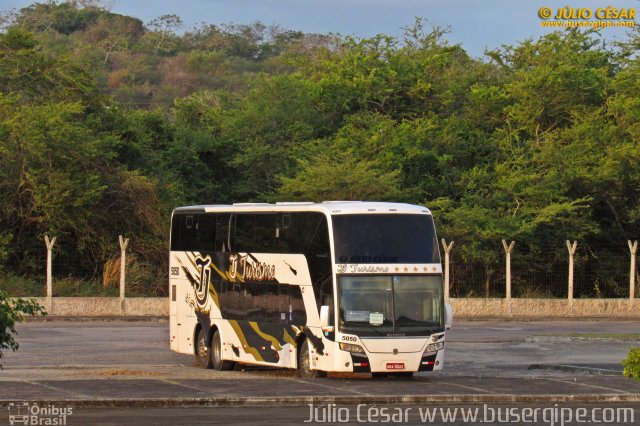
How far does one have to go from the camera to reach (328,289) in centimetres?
2220

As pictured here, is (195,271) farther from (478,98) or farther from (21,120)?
(478,98)

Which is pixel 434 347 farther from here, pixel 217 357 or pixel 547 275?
pixel 547 275

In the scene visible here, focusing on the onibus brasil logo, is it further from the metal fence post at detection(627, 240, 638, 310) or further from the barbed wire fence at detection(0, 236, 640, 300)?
the metal fence post at detection(627, 240, 638, 310)

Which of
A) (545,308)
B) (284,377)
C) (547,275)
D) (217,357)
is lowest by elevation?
(284,377)

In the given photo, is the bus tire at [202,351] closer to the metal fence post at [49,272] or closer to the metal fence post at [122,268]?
the metal fence post at [49,272]

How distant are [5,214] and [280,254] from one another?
76.7ft

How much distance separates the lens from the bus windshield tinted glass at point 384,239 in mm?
22359

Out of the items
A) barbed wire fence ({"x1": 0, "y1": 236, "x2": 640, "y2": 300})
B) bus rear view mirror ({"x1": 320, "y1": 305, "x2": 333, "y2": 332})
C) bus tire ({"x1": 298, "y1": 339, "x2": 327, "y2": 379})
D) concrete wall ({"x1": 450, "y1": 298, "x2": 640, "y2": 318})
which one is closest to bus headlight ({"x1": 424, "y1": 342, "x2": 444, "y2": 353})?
bus rear view mirror ({"x1": 320, "y1": 305, "x2": 333, "y2": 332})

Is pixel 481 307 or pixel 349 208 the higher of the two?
pixel 349 208

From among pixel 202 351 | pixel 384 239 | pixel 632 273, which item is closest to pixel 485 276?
pixel 632 273

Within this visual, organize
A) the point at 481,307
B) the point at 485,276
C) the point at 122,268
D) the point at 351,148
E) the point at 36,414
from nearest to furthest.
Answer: the point at 36,414, the point at 122,268, the point at 481,307, the point at 485,276, the point at 351,148

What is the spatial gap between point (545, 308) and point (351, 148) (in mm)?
11623

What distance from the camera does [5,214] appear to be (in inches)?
1748

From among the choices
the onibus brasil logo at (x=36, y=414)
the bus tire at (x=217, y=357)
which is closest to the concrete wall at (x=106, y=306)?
the bus tire at (x=217, y=357)
